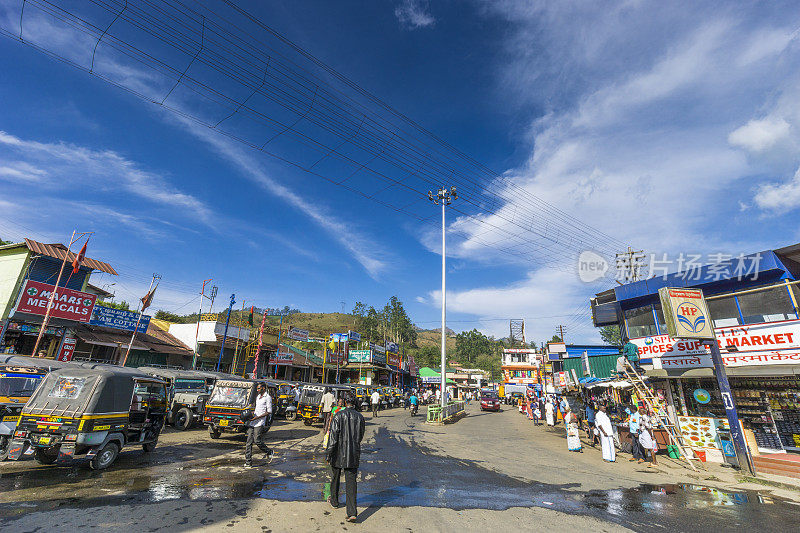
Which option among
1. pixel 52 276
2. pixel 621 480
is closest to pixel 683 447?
pixel 621 480

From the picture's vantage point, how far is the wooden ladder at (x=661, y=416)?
11498mm

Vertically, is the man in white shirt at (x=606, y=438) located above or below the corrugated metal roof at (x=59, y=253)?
below

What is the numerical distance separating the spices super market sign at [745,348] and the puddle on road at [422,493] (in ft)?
19.1

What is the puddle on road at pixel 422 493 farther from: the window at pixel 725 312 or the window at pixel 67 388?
the window at pixel 725 312

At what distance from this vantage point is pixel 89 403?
761 centimetres

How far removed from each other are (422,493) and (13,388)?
1110 cm

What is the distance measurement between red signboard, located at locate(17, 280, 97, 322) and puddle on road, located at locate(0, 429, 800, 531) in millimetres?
15727

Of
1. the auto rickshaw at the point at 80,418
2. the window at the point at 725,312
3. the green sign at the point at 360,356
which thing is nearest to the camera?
the auto rickshaw at the point at 80,418

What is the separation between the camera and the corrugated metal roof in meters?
19.7

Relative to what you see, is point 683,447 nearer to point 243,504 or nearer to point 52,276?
point 243,504

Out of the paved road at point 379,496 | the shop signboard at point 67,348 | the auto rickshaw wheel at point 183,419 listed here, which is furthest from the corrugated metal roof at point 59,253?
the paved road at point 379,496

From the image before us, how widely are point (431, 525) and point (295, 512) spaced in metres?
2.17

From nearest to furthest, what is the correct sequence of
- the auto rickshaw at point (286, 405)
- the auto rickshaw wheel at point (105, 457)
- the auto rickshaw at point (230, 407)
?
the auto rickshaw wheel at point (105, 457) → the auto rickshaw at point (230, 407) → the auto rickshaw at point (286, 405)

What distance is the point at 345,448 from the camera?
5.73 meters
